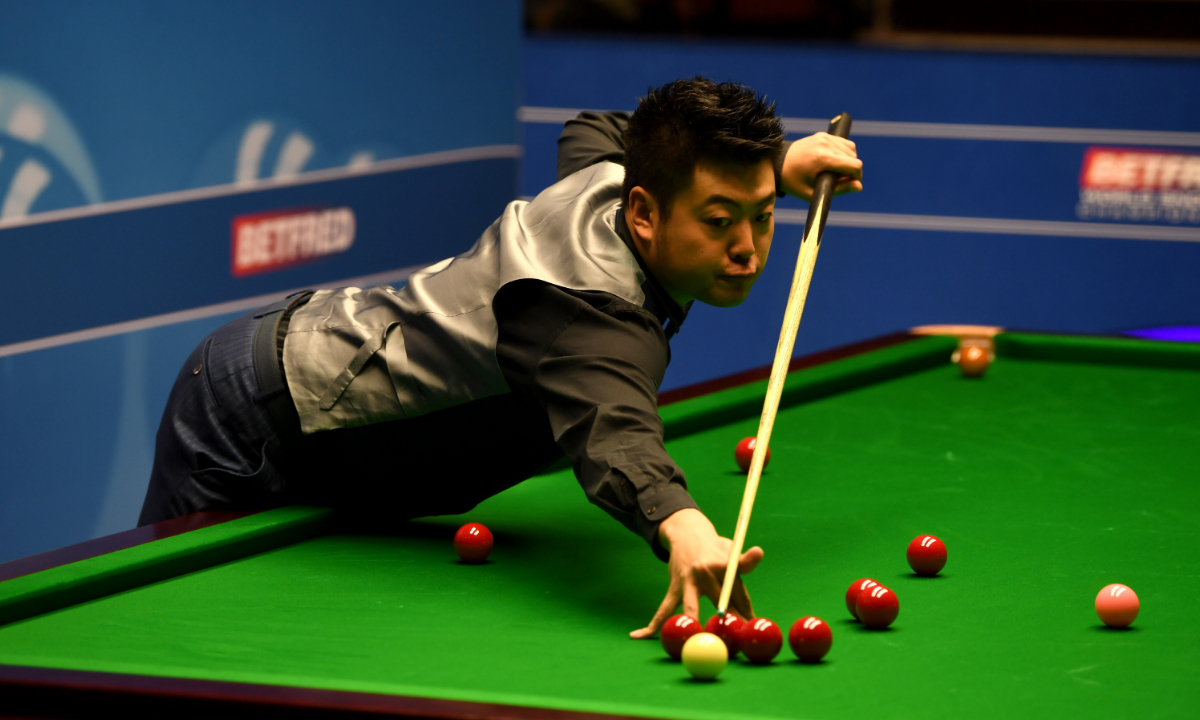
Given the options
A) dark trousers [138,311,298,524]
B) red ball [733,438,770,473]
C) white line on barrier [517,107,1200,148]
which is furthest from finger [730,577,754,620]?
white line on barrier [517,107,1200,148]

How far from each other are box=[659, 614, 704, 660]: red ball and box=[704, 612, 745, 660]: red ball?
0.01m

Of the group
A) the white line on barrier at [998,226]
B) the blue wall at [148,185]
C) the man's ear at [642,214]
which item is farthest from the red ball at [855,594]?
the white line on barrier at [998,226]

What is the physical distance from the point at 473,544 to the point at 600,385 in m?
0.35

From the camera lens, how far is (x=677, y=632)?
4.87 ft

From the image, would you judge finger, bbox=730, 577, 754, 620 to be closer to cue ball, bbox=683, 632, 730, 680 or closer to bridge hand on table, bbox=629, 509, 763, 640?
bridge hand on table, bbox=629, 509, 763, 640

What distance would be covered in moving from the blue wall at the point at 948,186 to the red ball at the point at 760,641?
441 centimetres

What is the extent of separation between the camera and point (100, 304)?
373cm

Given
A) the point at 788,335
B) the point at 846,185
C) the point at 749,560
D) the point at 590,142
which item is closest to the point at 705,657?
the point at 749,560

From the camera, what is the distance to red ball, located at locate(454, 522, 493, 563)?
1.95 m

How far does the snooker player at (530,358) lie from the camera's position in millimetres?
1714

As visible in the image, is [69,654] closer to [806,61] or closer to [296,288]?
[296,288]

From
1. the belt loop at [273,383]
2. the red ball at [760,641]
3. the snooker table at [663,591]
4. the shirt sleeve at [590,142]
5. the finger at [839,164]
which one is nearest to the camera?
the snooker table at [663,591]

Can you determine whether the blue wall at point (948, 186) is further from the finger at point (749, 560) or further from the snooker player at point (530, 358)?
the finger at point (749, 560)

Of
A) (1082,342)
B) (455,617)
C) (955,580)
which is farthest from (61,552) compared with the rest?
(1082,342)
